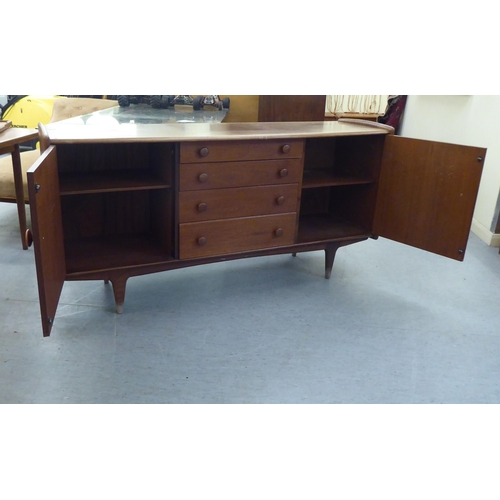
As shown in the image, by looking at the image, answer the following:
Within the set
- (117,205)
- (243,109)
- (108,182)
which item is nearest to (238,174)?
(108,182)

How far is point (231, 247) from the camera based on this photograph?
7.92ft

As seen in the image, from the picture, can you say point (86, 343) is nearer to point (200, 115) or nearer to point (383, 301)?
point (383, 301)

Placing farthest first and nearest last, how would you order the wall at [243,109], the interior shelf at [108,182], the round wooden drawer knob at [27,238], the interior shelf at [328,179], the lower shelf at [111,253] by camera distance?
the wall at [243,109] < the round wooden drawer knob at [27,238] < the interior shelf at [328,179] < the lower shelf at [111,253] < the interior shelf at [108,182]

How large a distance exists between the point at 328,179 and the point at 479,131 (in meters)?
1.98

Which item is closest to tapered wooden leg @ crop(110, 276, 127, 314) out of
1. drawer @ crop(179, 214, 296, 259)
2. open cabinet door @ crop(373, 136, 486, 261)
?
drawer @ crop(179, 214, 296, 259)

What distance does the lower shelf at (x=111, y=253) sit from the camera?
7.36 feet

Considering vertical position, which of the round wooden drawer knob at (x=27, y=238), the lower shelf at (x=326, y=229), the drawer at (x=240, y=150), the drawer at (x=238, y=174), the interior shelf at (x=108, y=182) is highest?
the drawer at (x=240, y=150)

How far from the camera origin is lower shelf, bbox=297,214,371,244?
272cm

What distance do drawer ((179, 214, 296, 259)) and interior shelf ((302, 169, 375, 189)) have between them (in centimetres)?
24

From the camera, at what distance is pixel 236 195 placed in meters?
2.33

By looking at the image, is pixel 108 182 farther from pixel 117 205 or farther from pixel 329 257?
pixel 329 257

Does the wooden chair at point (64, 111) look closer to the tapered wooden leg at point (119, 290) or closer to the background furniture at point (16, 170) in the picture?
the background furniture at point (16, 170)

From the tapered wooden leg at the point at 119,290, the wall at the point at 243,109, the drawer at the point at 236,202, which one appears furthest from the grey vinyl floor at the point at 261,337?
the wall at the point at 243,109

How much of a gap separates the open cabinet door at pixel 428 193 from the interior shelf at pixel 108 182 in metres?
1.22
